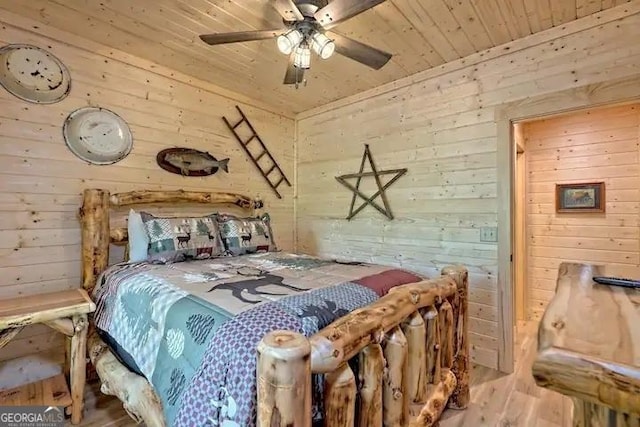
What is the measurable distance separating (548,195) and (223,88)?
373 cm

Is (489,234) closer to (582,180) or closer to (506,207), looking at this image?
(506,207)

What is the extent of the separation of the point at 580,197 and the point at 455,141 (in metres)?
1.72

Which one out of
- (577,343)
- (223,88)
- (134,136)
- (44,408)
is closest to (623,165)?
(577,343)

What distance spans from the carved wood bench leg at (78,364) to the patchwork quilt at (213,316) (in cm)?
12

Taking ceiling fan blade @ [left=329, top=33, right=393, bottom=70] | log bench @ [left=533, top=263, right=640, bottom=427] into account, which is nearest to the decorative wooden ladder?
ceiling fan blade @ [left=329, top=33, right=393, bottom=70]

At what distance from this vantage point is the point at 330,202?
382 centimetres

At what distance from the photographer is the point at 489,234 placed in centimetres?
261

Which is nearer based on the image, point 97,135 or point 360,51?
point 360,51

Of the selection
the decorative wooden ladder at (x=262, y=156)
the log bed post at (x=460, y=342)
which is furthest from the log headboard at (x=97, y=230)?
the log bed post at (x=460, y=342)

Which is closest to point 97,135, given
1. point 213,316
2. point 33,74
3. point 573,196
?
point 33,74

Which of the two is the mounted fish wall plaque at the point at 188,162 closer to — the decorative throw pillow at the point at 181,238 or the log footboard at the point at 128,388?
the decorative throw pillow at the point at 181,238

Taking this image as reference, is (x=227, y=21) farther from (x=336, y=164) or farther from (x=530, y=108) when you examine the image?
(x=530, y=108)

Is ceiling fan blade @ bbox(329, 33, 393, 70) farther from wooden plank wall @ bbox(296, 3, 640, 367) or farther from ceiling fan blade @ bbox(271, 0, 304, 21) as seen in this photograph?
wooden plank wall @ bbox(296, 3, 640, 367)

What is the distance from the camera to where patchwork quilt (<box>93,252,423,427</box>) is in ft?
3.55
